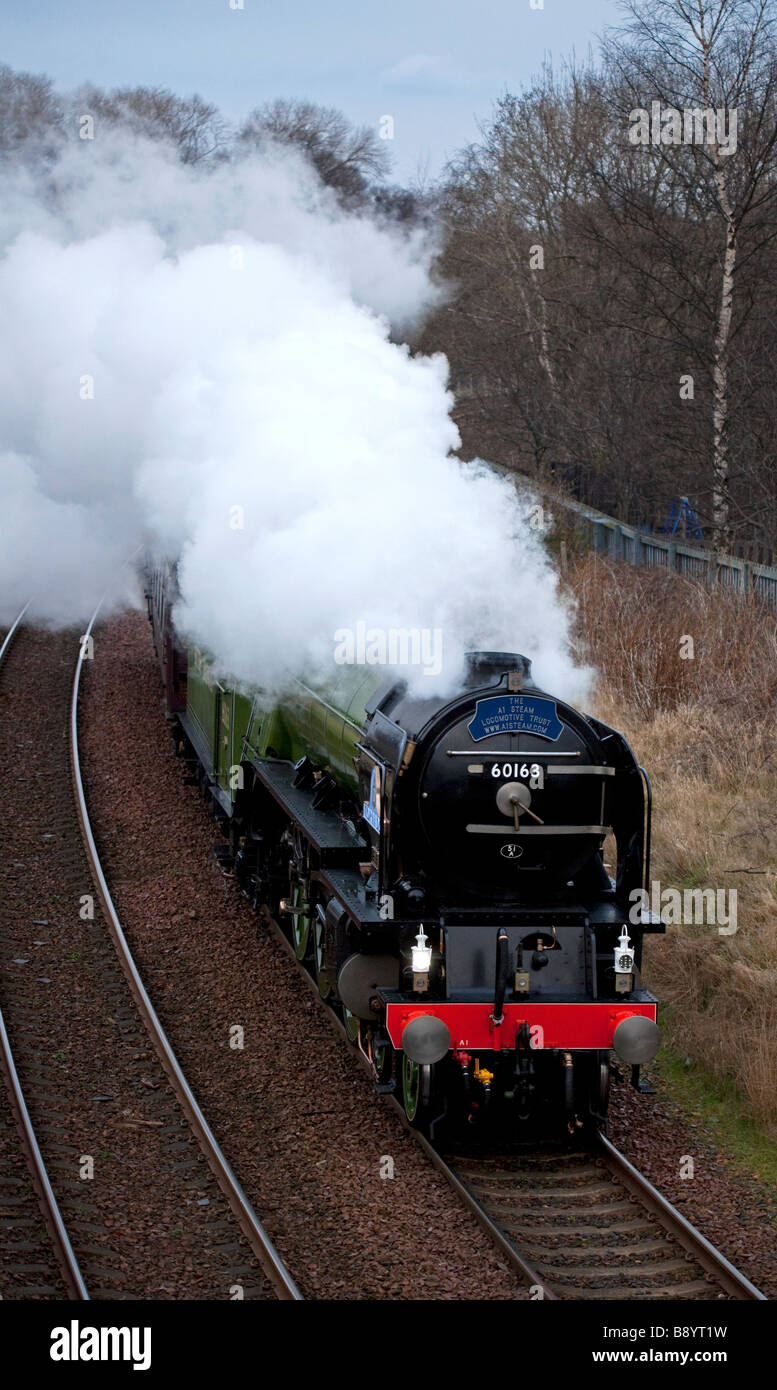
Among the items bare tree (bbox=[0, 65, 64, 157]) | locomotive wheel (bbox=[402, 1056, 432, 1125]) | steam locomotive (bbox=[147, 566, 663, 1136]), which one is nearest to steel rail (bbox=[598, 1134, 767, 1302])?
steam locomotive (bbox=[147, 566, 663, 1136])

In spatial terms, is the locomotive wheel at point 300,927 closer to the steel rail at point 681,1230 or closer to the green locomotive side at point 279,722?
the green locomotive side at point 279,722

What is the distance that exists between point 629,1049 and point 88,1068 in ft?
11.1

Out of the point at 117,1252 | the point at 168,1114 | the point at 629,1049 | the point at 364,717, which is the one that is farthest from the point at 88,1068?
the point at 629,1049

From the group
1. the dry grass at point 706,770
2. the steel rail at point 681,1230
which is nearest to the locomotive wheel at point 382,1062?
the steel rail at point 681,1230

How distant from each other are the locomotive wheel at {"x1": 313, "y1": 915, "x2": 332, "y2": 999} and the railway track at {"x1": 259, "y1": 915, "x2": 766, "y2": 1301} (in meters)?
1.31

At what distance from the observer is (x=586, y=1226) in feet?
20.9

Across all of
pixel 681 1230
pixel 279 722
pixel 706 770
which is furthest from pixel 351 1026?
pixel 706 770

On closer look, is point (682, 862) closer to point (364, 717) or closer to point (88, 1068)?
point (364, 717)

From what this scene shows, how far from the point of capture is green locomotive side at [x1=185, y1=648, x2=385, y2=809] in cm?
827

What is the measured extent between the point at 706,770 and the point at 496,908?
5665mm

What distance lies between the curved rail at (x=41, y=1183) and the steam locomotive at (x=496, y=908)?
1.77m

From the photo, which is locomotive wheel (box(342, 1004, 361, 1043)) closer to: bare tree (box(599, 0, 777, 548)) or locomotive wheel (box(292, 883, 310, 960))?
locomotive wheel (box(292, 883, 310, 960))

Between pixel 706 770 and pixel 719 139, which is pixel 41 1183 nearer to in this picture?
pixel 706 770
